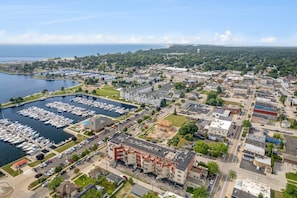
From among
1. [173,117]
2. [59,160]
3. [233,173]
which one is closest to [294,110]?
[173,117]

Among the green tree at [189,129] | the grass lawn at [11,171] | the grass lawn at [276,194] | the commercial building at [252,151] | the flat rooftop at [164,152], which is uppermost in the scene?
the flat rooftop at [164,152]

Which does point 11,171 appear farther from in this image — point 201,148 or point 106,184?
point 201,148

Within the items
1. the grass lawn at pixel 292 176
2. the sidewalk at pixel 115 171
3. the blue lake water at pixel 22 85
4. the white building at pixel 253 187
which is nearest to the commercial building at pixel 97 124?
the sidewalk at pixel 115 171

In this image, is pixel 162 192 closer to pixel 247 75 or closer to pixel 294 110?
pixel 294 110

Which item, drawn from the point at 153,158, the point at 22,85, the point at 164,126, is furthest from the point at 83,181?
the point at 22,85

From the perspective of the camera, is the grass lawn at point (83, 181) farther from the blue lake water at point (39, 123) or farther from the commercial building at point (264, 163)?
the commercial building at point (264, 163)

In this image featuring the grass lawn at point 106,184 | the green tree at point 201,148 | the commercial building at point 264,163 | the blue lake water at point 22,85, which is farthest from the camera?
the blue lake water at point 22,85
